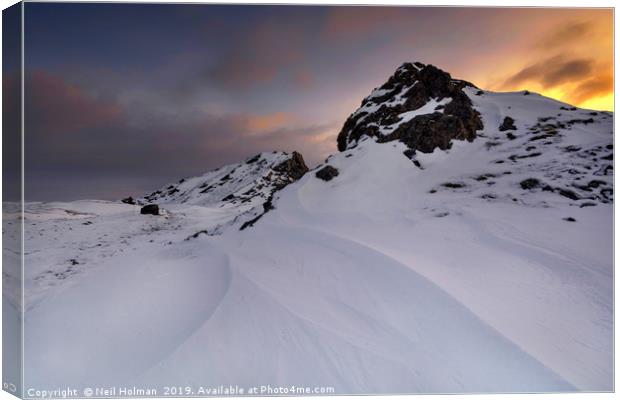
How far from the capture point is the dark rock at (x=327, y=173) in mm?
11844

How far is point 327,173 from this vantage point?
12.0 metres

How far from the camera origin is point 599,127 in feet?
42.0

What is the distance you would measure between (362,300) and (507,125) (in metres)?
16.0

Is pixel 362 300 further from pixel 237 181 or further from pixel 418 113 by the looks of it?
pixel 237 181

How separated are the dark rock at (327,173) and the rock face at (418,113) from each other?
4.39 meters

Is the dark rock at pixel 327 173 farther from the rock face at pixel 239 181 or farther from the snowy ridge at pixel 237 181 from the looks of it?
the rock face at pixel 239 181

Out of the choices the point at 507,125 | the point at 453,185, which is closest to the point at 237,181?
the point at 507,125

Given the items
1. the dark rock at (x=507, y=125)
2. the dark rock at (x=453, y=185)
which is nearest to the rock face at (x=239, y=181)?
the dark rock at (x=507, y=125)

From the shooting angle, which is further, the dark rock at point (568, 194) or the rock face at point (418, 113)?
the rock face at point (418, 113)

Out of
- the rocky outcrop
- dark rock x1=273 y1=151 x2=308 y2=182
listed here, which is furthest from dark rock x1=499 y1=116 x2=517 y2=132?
dark rock x1=273 y1=151 x2=308 y2=182

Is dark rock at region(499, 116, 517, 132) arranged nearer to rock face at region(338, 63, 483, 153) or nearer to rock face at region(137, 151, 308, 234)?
rock face at region(338, 63, 483, 153)

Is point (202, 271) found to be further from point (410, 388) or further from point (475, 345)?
point (475, 345)

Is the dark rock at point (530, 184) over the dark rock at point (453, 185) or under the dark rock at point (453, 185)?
over

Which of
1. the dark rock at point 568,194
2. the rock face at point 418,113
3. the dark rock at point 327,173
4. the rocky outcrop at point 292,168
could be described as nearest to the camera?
the dark rock at point 568,194
